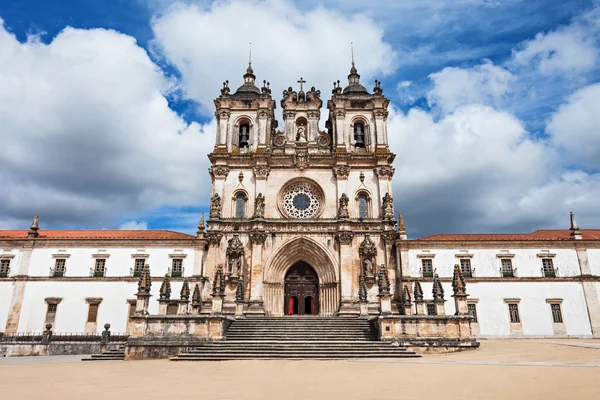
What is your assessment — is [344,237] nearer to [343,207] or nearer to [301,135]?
[343,207]

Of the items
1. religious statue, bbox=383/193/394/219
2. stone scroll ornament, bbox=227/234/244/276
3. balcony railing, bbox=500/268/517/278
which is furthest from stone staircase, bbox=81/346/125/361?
balcony railing, bbox=500/268/517/278

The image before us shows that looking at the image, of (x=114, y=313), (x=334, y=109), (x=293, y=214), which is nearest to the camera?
(x=114, y=313)

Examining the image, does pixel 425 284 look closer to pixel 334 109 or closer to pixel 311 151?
pixel 311 151

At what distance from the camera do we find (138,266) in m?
30.2

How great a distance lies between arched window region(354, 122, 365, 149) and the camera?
33.5m

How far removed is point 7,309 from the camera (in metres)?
29.1

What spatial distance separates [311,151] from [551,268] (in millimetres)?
19346

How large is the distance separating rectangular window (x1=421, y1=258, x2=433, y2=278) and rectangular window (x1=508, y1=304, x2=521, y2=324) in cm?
571

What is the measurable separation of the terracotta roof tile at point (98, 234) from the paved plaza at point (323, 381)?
18741 mm

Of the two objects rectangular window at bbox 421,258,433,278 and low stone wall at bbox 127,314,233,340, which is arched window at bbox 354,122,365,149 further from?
low stone wall at bbox 127,314,233,340

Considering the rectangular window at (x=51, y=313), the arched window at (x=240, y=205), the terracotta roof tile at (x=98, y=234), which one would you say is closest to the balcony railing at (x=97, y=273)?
the terracotta roof tile at (x=98, y=234)

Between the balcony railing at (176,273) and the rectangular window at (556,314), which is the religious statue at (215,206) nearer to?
the balcony railing at (176,273)

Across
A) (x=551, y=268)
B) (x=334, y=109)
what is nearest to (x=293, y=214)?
(x=334, y=109)

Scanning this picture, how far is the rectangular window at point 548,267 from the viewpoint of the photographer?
29.7 metres
